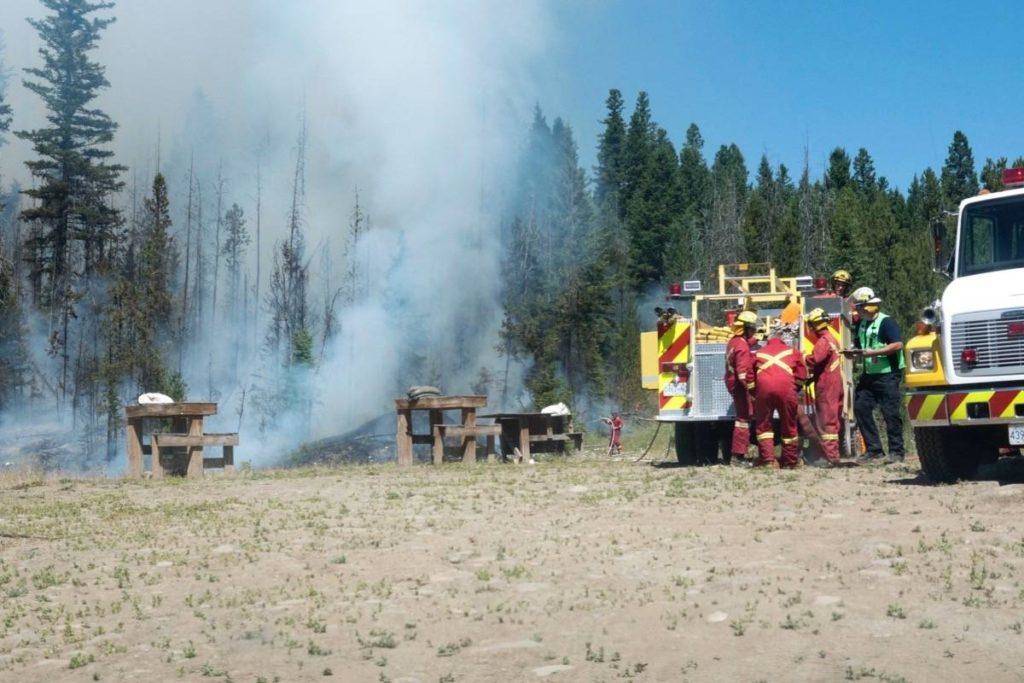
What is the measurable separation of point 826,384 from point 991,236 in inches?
107

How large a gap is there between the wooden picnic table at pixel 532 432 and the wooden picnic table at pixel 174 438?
13.9ft

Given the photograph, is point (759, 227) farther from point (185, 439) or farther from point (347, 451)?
point (185, 439)

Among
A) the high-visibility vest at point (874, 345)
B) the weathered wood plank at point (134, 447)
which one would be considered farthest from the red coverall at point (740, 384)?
the weathered wood plank at point (134, 447)

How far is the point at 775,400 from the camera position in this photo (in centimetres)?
1302

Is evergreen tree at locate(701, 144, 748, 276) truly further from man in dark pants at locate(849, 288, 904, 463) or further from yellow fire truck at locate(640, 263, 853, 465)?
man in dark pants at locate(849, 288, 904, 463)

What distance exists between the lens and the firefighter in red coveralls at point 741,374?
43.8ft

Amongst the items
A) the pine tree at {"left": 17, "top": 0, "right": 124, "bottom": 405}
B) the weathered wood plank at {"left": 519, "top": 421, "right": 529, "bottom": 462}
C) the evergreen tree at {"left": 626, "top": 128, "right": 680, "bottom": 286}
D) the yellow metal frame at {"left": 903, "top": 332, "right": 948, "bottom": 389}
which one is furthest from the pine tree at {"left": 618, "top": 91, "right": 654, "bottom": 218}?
the yellow metal frame at {"left": 903, "top": 332, "right": 948, "bottom": 389}

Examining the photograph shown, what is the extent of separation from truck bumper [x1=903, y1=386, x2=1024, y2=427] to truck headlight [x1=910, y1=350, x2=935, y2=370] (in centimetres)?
22

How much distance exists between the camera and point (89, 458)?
45875 mm

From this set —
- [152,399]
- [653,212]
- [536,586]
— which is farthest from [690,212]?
[536,586]

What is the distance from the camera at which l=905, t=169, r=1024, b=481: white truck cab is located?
10.4 meters

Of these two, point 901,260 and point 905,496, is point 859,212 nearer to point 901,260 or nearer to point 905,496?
point 901,260

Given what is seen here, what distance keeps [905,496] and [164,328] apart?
53.7 m

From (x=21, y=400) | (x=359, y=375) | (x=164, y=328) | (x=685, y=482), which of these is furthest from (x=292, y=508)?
(x=164, y=328)
